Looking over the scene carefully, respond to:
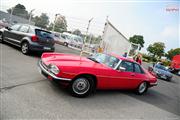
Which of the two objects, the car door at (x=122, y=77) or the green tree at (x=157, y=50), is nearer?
the car door at (x=122, y=77)

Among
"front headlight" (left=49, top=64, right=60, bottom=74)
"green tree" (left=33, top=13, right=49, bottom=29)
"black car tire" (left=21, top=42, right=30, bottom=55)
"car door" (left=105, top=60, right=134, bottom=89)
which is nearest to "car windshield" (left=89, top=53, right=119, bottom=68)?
"car door" (left=105, top=60, right=134, bottom=89)

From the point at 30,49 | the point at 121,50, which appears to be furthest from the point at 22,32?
the point at 121,50

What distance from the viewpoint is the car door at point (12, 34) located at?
32.8 ft

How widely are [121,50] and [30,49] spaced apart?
998 centimetres

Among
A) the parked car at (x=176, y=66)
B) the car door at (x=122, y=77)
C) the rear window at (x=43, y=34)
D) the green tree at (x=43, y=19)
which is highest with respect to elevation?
the green tree at (x=43, y=19)

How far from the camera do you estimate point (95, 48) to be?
16.1 metres

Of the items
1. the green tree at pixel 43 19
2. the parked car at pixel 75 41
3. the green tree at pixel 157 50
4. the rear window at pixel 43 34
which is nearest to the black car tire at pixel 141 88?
the rear window at pixel 43 34

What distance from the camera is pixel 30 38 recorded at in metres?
9.21

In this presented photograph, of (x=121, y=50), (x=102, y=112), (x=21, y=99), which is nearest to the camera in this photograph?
(x=21, y=99)

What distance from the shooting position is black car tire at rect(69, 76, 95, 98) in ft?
16.4

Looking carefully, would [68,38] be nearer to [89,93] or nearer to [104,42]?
[104,42]

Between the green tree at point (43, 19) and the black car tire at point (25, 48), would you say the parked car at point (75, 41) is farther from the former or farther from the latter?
the black car tire at point (25, 48)

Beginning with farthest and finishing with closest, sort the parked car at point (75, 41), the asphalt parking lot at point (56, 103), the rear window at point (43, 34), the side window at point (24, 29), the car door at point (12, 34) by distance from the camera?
the parked car at point (75, 41) → the car door at point (12, 34) → the side window at point (24, 29) → the rear window at point (43, 34) → the asphalt parking lot at point (56, 103)

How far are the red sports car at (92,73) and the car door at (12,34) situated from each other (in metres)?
4.86
